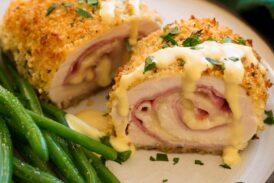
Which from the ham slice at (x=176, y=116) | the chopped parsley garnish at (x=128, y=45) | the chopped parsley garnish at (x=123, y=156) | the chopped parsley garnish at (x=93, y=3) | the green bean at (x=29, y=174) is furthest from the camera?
Answer: the chopped parsley garnish at (x=128, y=45)

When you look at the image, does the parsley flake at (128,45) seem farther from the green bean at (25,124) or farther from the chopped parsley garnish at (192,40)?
the green bean at (25,124)

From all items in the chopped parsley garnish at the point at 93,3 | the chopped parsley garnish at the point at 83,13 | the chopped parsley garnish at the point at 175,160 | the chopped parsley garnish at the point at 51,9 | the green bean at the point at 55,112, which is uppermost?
A: the chopped parsley garnish at the point at 93,3

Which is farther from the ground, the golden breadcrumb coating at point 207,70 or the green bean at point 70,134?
the golden breadcrumb coating at point 207,70

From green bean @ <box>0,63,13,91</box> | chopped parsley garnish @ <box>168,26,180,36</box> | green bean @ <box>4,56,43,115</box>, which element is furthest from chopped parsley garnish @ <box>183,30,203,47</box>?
green bean @ <box>0,63,13,91</box>

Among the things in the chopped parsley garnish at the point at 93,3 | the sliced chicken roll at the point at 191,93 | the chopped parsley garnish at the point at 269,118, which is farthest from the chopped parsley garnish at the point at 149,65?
the chopped parsley garnish at the point at 269,118

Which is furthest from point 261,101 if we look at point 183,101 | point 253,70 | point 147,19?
point 147,19

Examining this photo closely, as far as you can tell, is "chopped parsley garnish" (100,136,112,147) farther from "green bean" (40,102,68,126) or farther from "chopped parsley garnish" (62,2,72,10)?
"chopped parsley garnish" (62,2,72,10)

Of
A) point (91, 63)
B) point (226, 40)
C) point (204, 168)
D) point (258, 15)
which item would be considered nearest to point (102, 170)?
point (204, 168)

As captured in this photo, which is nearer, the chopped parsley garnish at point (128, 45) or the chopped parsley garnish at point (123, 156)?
the chopped parsley garnish at point (123, 156)
